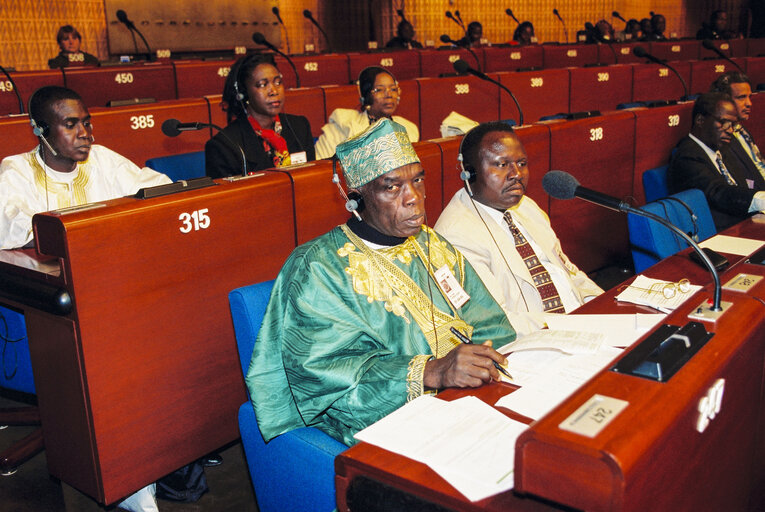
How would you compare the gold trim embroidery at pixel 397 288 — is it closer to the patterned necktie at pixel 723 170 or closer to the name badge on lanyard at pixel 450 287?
the name badge on lanyard at pixel 450 287

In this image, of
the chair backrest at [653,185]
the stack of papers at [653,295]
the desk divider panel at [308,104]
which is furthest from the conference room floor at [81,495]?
the desk divider panel at [308,104]

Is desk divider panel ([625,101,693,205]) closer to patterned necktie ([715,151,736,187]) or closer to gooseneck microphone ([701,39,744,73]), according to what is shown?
patterned necktie ([715,151,736,187])

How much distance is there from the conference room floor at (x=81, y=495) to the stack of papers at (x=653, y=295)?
1414mm

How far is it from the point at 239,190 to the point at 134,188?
1069 millimetres

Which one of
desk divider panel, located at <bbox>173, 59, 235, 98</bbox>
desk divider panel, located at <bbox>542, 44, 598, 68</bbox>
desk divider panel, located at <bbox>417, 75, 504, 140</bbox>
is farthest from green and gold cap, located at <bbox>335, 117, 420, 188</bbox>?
desk divider panel, located at <bbox>542, 44, 598, 68</bbox>

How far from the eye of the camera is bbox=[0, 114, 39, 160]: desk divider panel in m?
3.71

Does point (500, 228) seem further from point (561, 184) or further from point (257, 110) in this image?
point (257, 110)

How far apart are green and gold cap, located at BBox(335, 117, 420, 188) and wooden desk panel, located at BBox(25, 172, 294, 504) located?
650 mm

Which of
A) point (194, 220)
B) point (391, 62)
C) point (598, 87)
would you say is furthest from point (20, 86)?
point (598, 87)

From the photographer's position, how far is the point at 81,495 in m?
2.48

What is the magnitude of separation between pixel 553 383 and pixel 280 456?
27.2 inches

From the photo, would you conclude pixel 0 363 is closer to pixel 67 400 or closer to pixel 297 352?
pixel 67 400

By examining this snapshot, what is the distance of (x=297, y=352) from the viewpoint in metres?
1.68

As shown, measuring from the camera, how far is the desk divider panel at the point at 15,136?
3705 millimetres
